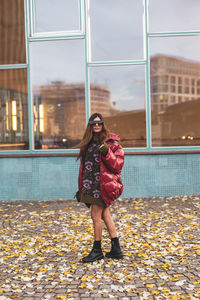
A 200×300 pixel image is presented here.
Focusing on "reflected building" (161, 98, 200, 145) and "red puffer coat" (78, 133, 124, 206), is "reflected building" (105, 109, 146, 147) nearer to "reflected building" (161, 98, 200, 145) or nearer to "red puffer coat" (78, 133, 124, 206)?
"reflected building" (161, 98, 200, 145)

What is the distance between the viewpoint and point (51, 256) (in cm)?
492

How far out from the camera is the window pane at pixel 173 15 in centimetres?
853

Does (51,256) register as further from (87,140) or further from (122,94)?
(122,94)

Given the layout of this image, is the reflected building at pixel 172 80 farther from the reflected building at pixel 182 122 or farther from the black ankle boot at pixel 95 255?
the black ankle boot at pixel 95 255

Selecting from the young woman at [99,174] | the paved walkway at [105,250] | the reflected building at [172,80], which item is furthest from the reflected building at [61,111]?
the young woman at [99,174]

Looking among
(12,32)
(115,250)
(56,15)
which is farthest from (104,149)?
(12,32)

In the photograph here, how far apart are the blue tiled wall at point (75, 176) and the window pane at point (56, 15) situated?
119 inches

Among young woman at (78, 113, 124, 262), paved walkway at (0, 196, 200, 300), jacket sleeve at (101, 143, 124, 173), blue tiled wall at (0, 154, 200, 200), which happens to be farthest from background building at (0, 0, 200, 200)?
jacket sleeve at (101, 143, 124, 173)

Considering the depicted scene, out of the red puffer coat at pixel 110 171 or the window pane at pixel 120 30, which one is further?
the window pane at pixel 120 30

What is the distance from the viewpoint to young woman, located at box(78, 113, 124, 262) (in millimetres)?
4445

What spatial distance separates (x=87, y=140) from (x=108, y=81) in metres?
4.39

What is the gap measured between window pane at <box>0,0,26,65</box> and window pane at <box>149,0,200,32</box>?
9.87ft

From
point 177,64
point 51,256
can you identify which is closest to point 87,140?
point 51,256

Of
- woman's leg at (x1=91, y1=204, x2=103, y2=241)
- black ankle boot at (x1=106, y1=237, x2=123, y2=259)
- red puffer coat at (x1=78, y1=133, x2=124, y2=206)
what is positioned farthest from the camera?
black ankle boot at (x1=106, y1=237, x2=123, y2=259)
